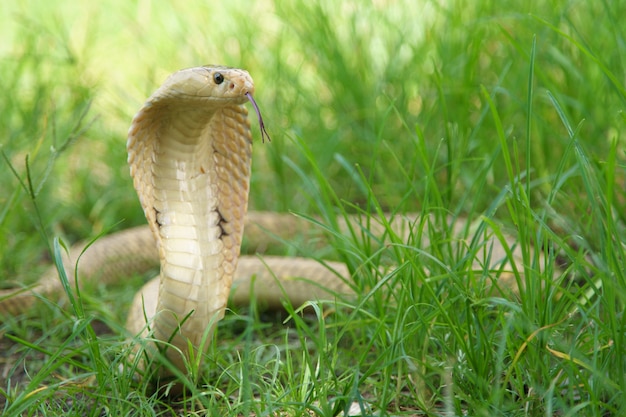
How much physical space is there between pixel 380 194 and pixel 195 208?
174cm

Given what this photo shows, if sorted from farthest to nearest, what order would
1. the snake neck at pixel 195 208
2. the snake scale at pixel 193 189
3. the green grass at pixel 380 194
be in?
the snake neck at pixel 195 208, the snake scale at pixel 193 189, the green grass at pixel 380 194

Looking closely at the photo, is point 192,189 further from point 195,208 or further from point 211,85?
point 211,85

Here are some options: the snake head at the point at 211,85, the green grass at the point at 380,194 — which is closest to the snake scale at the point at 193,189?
the snake head at the point at 211,85

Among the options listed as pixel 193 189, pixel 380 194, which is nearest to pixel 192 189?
pixel 193 189

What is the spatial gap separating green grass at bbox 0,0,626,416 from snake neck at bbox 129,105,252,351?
0.15 meters

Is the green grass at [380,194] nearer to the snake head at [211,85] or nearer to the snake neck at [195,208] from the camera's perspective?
the snake neck at [195,208]

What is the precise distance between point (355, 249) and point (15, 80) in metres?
2.46

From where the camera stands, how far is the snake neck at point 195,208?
248 centimetres

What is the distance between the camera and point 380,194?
4.22m

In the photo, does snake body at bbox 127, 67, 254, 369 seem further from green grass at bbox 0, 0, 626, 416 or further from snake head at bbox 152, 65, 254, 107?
green grass at bbox 0, 0, 626, 416

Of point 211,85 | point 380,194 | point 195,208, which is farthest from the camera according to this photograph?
point 380,194

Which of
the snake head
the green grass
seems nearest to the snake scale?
the snake head

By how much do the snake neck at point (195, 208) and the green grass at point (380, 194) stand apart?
15 cm

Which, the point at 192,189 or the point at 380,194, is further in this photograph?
the point at 380,194
